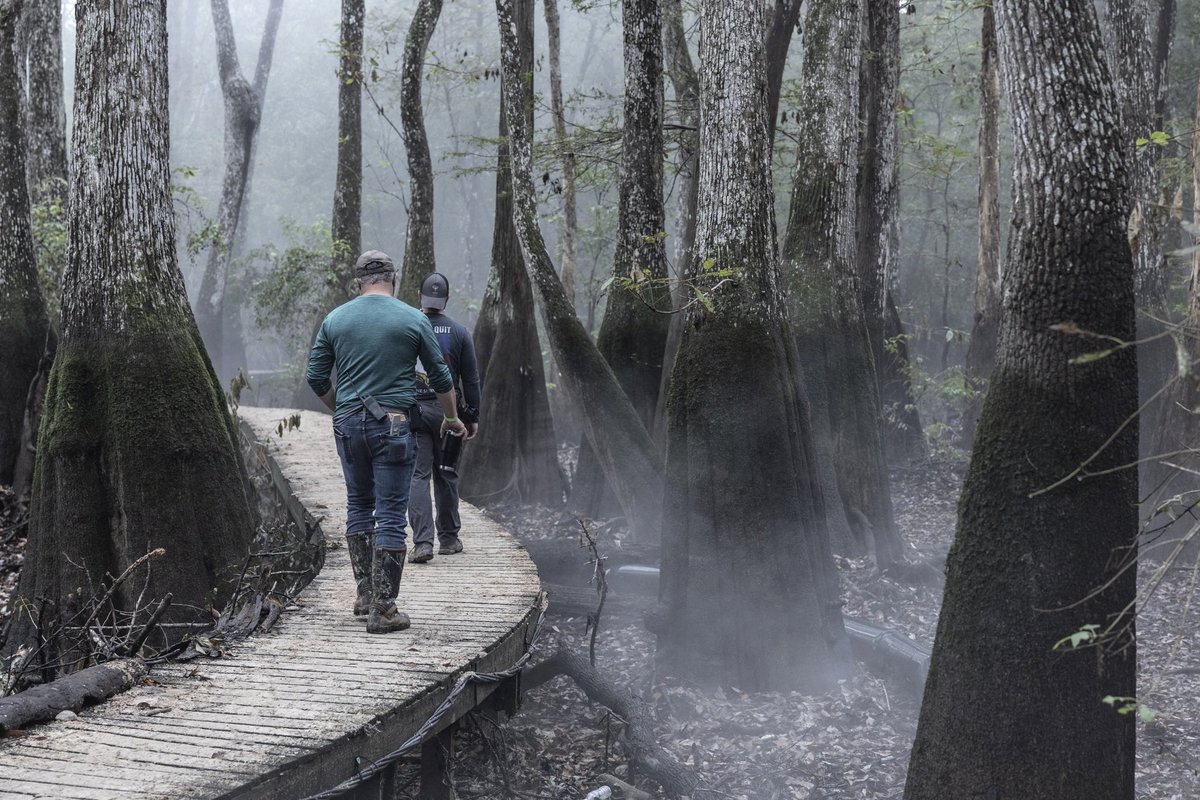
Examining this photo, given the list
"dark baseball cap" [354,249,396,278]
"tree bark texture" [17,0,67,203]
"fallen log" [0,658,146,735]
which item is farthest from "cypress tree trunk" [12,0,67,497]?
"fallen log" [0,658,146,735]

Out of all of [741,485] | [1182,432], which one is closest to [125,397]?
[741,485]

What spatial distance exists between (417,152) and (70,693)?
37.9 ft

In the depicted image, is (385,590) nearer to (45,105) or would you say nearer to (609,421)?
(609,421)

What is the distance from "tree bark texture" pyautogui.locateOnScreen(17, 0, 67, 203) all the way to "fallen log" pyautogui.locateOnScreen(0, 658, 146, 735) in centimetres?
987

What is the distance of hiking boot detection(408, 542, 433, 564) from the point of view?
291 inches

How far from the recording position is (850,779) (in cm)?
623

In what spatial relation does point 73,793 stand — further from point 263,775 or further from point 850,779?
point 850,779

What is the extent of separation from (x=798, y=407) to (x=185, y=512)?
170 inches

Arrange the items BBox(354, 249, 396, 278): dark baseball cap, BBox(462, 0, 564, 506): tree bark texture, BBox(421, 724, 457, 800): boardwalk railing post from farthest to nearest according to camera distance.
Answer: BBox(462, 0, 564, 506): tree bark texture → BBox(354, 249, 396, 278): dark baseball cap → BBox(421, 724, 457, 800): boardwalk railing post

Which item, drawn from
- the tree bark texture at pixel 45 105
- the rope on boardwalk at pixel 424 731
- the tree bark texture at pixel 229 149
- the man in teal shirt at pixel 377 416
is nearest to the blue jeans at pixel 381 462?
the man in teal shirt at pixel 377 416

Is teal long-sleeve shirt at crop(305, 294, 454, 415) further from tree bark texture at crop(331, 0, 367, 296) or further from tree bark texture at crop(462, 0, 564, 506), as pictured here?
tree bark texture at crop(331, 0, 367, 296)

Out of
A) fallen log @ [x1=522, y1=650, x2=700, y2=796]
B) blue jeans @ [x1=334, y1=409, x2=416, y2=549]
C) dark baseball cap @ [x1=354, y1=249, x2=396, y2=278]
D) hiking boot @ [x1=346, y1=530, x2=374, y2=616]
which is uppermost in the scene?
dark baseball cap @ [x1=354, y1=249, x2=396, y2=278]

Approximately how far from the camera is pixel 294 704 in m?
4.58

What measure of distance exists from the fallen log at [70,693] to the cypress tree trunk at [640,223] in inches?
263
